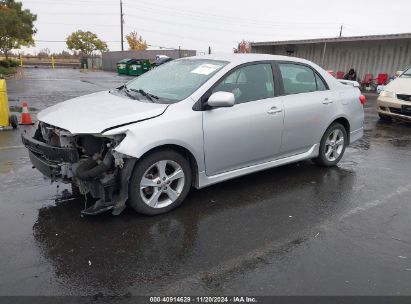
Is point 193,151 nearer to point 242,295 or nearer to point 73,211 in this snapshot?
point 73,211

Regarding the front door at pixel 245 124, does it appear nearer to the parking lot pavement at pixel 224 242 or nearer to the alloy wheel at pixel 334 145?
the parking lot pavement at pixel 224 242

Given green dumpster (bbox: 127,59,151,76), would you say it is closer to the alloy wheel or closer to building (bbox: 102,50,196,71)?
building (bbox: 102,50,196,71)

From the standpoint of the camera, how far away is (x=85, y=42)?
62844 mm

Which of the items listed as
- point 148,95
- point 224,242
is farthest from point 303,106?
point 224,242

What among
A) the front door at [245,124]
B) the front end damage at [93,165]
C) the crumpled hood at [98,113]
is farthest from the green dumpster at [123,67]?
the front end damage at [93,165]

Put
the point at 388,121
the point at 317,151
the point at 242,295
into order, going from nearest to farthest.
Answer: the point at 242,295 < the point at 317,151 < the point at 388,121

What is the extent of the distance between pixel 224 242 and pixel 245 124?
1.55 m

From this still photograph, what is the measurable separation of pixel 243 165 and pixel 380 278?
2087 millimetres

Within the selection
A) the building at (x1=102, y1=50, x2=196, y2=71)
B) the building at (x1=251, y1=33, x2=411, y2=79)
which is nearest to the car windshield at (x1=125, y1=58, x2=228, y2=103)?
the building at (x1=251, y1=33, x2=411, y2=79)

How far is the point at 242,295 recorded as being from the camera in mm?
2895

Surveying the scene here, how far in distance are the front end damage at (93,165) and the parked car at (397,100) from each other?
8.55 m

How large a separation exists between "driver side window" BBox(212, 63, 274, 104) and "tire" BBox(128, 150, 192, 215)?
3.20ft

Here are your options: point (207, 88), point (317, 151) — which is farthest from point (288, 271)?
point (317, 151)

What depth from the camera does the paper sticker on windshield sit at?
4.71 metres
